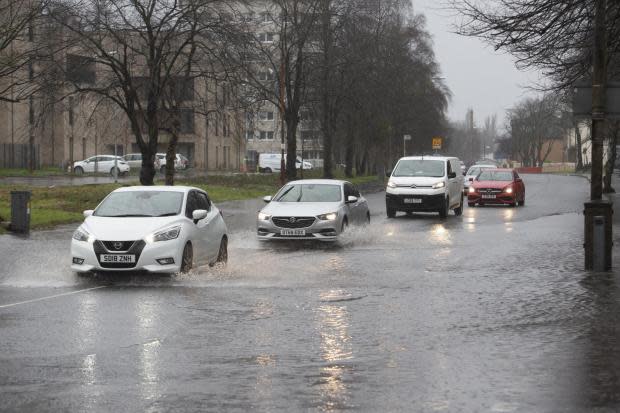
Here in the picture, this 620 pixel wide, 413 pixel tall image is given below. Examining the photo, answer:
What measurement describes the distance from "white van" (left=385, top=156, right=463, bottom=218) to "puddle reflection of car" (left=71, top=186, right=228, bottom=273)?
48.3 feet

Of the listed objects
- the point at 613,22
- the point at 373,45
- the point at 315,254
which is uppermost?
the point at 373,45

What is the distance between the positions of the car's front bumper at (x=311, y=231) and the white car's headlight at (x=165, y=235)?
6072 mm

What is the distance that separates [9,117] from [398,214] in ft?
170

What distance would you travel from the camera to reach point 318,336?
980cm

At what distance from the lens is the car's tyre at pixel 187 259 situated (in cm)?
1500

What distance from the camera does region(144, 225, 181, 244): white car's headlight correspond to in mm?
14555

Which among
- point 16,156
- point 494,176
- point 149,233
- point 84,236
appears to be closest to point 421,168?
point 494,176

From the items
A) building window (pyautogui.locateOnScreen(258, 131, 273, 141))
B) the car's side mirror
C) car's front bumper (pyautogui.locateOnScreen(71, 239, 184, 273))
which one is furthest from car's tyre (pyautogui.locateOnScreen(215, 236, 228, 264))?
building window (pyautogui.locateOnScreen(258, 131, 273, 141))

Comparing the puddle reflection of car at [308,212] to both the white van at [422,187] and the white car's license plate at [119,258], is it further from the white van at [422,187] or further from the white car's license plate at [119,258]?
the white van at [422,187]

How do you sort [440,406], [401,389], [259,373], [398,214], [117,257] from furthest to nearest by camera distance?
[398,214], [117,257], [259,373], [401,389], [440,406]

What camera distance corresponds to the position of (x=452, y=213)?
34.8 meters

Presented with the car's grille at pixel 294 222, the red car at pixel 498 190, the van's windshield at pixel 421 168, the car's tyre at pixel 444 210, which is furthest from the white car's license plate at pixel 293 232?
the red car at pixel 498 190

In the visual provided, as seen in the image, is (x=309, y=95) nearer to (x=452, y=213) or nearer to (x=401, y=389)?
(x=452, y=213)

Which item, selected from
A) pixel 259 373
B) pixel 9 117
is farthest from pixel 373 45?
pixel 259 373
